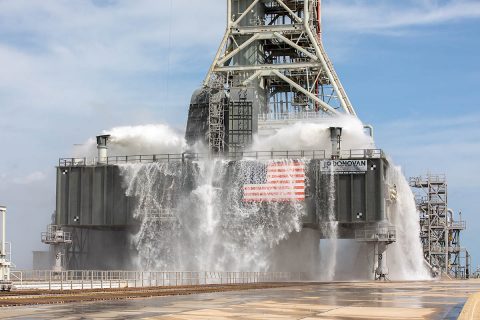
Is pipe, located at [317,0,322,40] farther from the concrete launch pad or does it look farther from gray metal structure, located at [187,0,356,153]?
the concrete launch pad

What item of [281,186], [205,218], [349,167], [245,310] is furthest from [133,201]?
[245,310]

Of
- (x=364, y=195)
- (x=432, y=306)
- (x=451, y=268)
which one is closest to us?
(x=432, y=306)

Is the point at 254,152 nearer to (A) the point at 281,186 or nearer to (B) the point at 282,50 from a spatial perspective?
(A) the point at 281,186

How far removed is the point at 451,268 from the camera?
11075cm

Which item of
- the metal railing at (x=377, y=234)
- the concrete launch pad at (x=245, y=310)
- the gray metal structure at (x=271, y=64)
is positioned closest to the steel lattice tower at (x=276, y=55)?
the gray metal structure at (x=271, y=64)

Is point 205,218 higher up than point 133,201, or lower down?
lower down

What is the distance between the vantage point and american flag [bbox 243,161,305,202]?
68625 millimetres

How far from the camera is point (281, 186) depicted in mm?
69000

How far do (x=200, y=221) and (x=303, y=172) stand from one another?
1059cm

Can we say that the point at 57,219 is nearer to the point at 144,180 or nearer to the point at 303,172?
the point at 144,180

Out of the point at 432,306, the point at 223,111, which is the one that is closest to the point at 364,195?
the point at 223,111

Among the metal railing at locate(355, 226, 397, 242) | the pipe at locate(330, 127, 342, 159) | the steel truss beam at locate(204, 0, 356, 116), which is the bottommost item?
the metal railing at locate(355, 226, 397, 242)

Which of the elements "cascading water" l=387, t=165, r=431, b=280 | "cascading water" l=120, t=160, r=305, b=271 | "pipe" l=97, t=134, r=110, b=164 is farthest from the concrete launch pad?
"pipe" l=97, t=134, r=110, b=164

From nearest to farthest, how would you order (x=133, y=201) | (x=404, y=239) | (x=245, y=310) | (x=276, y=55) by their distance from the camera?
(x=245, y=310) < (x=133, y=201) < (x=404, y=239) < (x=276, y=55)
